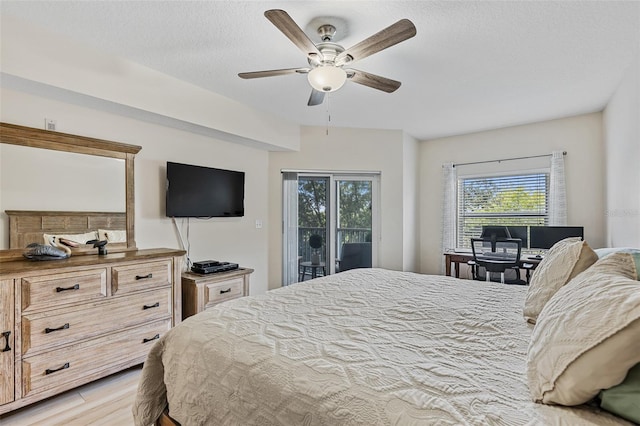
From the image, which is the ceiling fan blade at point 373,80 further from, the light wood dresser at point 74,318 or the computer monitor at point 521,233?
the computer monitor at point 521,233

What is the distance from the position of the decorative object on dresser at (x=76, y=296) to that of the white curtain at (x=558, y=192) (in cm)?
443

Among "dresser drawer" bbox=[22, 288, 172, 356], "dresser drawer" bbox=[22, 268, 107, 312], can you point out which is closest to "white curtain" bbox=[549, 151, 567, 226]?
"dresser drawer" bbox=[22, 288, 172, 356]

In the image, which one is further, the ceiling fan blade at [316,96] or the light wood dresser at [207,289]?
the light wood dresser at [207,289]

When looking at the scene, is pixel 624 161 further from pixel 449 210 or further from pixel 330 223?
pixel 330 223

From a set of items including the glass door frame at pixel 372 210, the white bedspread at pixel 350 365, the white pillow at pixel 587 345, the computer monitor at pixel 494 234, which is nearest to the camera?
the white pillow at pixel 587 345

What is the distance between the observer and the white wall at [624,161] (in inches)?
97.3

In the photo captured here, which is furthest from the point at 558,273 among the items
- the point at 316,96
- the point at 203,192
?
the point at 203,192

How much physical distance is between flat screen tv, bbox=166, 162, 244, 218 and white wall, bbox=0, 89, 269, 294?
0.45ft

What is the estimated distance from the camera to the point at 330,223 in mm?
4656

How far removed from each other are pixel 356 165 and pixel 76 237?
Answer: 10.9 feet

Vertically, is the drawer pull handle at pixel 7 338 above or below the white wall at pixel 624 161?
below

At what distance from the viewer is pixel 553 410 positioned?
800mm

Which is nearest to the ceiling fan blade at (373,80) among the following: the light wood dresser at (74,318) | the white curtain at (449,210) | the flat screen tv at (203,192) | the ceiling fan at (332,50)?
the ceiling fan at (332,50)

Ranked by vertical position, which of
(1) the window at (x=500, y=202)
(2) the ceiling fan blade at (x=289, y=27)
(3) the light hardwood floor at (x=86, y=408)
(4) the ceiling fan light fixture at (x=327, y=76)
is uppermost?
(2) the ceiling fan blade at (x=289, y=27)
